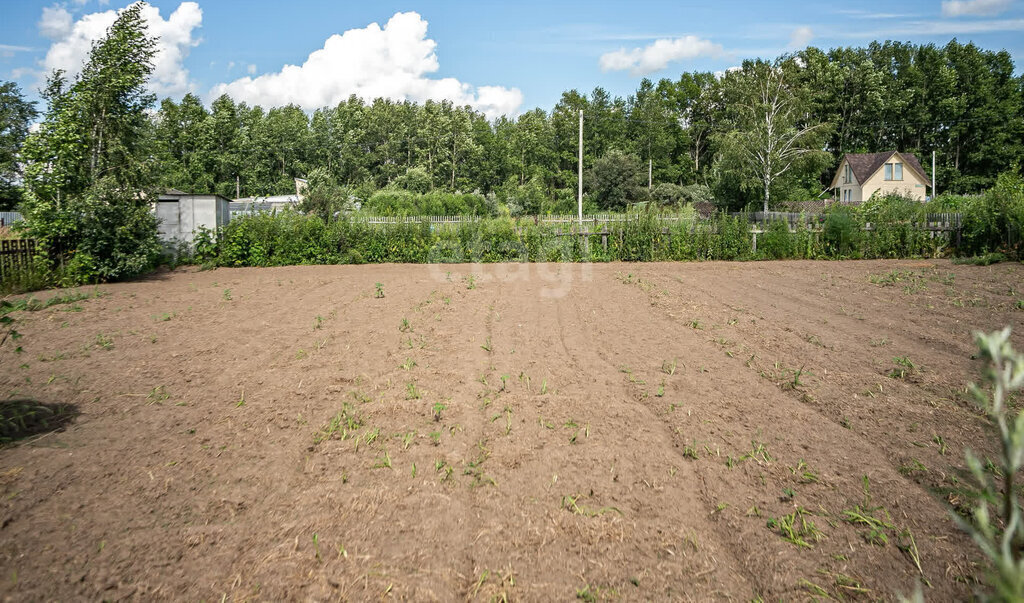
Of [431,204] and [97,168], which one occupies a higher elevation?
[431,204]

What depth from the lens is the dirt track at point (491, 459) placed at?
309 centimetres

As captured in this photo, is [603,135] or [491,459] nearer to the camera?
[491,459]

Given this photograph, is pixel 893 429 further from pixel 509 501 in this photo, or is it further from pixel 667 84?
pixel 667 84

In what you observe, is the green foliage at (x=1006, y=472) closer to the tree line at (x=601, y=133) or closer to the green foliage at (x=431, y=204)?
the green foliage at (x=431, y=204)

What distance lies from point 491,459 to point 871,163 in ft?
196

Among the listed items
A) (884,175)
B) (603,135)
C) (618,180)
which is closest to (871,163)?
(884,175)

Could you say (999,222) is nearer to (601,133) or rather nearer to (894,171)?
(894,171)

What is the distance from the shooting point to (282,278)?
1544 cm

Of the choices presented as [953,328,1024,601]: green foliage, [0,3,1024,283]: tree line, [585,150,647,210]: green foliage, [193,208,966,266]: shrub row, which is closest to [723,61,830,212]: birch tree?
[0,3,1024,283]: tree line

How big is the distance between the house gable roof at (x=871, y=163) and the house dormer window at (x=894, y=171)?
0.75 m

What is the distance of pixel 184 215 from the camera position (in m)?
18.2

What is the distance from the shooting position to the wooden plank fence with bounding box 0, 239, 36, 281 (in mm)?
13016

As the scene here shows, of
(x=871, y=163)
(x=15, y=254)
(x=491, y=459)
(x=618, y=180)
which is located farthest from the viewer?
(x=871, y=163)

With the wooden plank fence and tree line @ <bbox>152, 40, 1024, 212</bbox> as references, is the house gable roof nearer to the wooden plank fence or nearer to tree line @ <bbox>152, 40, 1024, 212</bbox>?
tree line @ <bbox>152, 40, 1024, 212</bbox>
